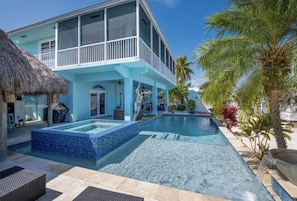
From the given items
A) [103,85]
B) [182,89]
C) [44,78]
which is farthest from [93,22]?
[182,89]

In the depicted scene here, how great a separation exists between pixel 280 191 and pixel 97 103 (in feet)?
47.4

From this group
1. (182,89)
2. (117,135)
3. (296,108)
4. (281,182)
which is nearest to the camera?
(281,182)

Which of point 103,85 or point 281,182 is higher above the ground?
point 103,85

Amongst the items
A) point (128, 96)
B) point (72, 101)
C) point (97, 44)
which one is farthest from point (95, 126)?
point (97, 44)

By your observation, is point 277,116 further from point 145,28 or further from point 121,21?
point 145,28

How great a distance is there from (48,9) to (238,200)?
13621 millimetres

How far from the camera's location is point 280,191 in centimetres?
301

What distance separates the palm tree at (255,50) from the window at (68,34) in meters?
9.02

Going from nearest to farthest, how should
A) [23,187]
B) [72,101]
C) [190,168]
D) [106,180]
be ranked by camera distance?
[23,187] < [106,180] < [190,168] < [72,101]

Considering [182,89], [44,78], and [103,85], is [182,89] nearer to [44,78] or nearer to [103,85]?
[103,85]

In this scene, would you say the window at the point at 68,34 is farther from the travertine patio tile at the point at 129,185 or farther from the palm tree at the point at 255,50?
the travertine patio tile at the point at 129,185

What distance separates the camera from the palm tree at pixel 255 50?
3629 mm

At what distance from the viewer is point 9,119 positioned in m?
9.73

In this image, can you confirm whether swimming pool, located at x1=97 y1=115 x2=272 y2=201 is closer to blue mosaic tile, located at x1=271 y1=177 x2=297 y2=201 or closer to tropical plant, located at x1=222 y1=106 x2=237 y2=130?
blue mosaic tile, located at x1=271 y1=177 x2=297 y2=201
